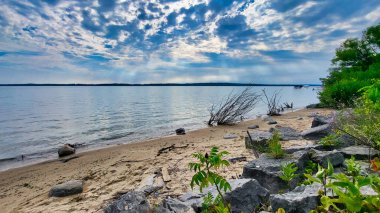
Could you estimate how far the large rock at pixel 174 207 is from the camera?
3.91 meters

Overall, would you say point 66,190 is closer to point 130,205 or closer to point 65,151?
point 130,205

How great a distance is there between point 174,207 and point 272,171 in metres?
2.05

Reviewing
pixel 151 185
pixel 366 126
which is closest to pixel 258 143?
pixel 366 126

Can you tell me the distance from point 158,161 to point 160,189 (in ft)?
10.6

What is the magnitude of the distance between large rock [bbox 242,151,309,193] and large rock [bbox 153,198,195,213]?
65.0 inches

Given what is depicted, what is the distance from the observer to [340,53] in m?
34.7

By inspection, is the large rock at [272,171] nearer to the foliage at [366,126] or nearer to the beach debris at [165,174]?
the foliage at [366,126]

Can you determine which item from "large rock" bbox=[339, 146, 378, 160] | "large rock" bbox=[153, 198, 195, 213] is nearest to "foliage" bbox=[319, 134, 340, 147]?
"large rock" bbox=[339, 146, 378, 160]

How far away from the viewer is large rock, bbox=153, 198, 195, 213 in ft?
12.8

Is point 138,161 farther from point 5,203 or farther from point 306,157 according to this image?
point 306,157

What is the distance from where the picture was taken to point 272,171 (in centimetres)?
501

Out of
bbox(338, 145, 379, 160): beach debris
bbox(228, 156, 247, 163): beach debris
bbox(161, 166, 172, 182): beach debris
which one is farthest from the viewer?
bbox(228, 156, 247, 163): beach debris

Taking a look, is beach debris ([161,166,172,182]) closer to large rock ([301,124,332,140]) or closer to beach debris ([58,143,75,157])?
large rock ([301,124,332,140])

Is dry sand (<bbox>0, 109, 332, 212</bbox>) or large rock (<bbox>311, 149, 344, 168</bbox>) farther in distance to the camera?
dry sand (<bbox>0, 109, 332, 212</bbox>)
